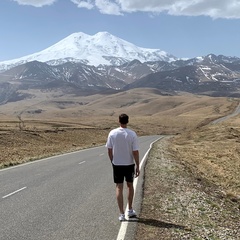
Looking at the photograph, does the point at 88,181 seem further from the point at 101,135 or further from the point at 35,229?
the point at 101,135

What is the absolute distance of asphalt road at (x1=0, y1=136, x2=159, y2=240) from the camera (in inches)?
341

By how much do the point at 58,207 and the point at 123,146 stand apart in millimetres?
2971

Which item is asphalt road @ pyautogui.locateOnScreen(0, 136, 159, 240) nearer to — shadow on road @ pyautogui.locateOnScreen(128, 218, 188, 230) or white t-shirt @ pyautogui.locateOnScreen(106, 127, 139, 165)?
shadow on road @ pyautogui.locateOnScreen(128, 218, 188, 230)

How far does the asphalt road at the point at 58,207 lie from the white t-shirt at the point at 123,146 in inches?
59.1

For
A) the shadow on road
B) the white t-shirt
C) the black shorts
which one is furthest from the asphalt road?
the white t-shirt

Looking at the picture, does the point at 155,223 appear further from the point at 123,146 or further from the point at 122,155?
the point at 123,146

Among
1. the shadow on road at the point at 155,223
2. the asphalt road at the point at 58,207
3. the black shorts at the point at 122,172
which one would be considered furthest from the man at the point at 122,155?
the asphalt road at the point at 58,207

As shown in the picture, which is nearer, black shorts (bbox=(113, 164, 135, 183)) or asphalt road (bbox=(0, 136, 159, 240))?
asphalt road (bbox=(0, 136, 159, 240))

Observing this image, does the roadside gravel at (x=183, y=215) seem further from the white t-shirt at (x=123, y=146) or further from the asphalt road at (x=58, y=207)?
the white t-shirt at (x=123, y=146)

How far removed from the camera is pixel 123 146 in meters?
9.71

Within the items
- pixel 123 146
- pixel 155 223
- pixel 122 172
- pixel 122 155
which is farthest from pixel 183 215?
pixel 123 146

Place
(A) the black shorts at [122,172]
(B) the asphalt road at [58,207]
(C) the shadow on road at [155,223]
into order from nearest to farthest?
(B) the asphalt road at [58,207] → (C) the shadow on road at [155,223] → (A) the black shorts at [122,172]

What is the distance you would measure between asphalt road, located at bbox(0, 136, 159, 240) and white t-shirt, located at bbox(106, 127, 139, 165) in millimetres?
1502

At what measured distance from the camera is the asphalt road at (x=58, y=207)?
866cm
